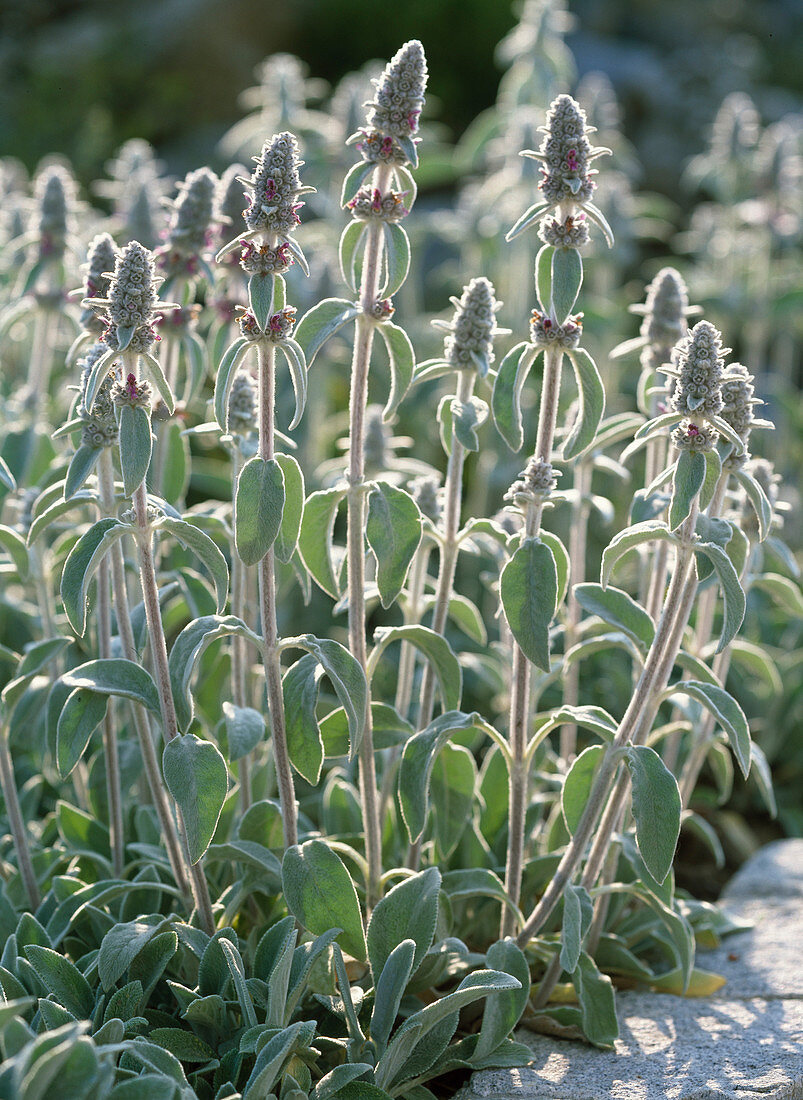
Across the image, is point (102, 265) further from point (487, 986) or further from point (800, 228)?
point (800, 228)

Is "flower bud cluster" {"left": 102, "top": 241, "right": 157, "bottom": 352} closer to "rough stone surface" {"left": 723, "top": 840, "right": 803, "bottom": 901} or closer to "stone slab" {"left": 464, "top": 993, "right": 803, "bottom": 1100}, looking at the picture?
"stone slab" {"left": 464, "top": 993, "right": 803, "bottom": 1100}

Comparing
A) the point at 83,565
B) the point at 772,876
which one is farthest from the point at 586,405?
the point at 772,876

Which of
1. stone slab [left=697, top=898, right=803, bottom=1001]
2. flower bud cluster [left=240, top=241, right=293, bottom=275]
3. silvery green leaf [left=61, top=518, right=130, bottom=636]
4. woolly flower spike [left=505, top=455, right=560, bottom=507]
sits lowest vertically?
stone slab [left=697, top=898, right=803, bottom=1001]

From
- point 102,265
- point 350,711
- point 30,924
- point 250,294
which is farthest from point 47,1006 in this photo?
point 102,265

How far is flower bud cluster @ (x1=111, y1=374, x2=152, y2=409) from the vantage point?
6.63 feet

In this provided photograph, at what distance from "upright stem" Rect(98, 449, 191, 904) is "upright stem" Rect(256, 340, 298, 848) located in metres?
0.24

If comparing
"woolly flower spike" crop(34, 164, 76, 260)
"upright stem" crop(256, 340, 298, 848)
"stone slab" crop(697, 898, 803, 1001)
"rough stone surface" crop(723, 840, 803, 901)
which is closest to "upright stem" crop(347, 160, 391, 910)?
"upright stem" crop(256, 340, 298, 848)

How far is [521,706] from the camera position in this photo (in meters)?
2.39

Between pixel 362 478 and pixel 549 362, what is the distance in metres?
0.43

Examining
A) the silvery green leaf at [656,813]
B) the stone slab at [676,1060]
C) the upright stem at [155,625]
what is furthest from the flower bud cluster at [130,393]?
the stone slab at [676,1060]

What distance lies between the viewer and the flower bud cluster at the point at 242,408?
2.52 meters

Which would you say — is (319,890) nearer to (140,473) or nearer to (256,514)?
(256,514)

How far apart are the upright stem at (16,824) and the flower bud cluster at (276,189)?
4.15 feet

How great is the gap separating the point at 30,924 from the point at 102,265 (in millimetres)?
1374
